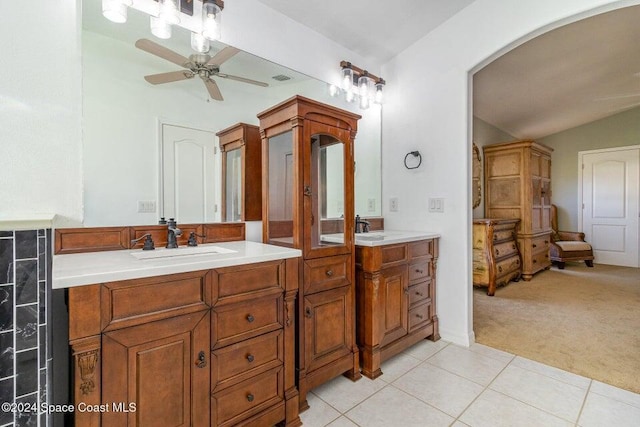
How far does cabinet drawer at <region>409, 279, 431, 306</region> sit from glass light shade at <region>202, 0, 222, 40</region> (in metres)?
2.09

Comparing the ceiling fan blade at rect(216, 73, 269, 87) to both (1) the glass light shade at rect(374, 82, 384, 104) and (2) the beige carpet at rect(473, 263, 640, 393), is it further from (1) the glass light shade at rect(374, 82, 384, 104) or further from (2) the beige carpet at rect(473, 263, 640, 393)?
(2) the beige carpet at rect(473, 263, 640, 393)

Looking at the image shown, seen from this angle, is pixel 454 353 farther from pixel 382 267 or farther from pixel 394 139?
pixel 394 139

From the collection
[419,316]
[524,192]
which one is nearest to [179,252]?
[419,316]

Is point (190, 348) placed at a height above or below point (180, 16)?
below

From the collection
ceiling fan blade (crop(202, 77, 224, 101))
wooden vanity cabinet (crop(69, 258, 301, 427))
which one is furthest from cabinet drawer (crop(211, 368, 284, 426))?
ceiling fan blade (crop(202, 77, 224, 101))

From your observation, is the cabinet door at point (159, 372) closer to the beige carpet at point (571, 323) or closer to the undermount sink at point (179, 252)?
the undermount sink at point (179, 252)

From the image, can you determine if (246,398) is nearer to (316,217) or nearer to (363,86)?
(316,217)

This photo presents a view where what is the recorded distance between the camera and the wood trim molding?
1.38 m

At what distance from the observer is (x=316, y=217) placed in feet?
5.77

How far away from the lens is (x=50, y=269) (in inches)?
38.0

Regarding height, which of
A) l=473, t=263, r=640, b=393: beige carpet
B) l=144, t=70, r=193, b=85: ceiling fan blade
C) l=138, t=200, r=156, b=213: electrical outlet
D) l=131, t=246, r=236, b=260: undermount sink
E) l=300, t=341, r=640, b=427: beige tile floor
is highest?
l=144, t=70, r=193, b=85: ceiling fan blade

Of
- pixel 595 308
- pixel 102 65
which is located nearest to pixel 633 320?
pixel 595 308

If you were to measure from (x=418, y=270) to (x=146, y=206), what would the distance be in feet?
6.16

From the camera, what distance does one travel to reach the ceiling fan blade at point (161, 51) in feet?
5.10
